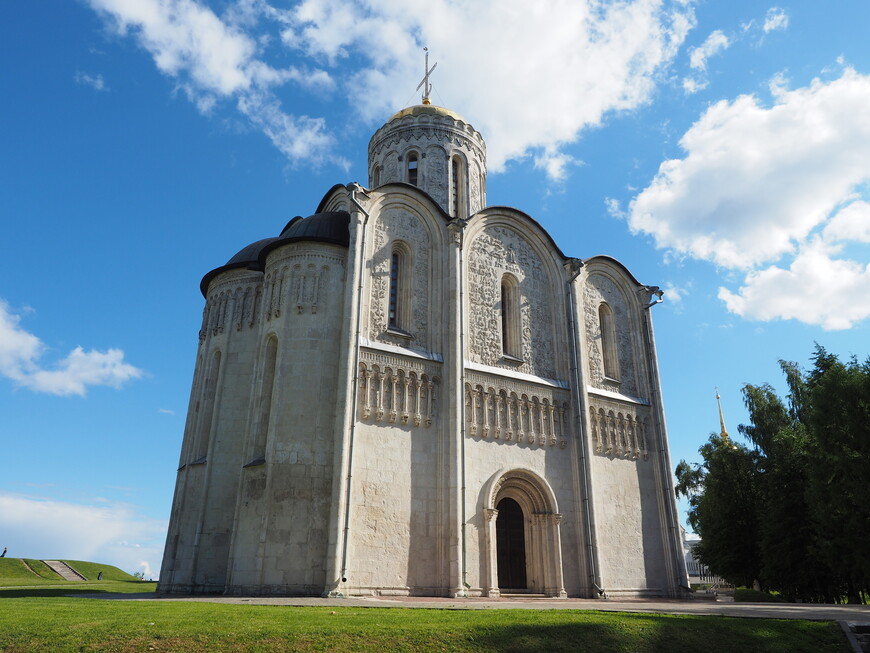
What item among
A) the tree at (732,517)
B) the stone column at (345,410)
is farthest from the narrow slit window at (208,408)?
the tree at (732,517)

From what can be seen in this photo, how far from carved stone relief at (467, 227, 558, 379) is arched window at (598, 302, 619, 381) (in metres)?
2.85

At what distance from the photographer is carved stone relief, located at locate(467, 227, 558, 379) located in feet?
63.0

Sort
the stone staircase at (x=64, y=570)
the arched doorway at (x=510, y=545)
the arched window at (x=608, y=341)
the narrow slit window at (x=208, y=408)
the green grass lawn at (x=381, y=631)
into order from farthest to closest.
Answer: the stone staircase at (x=64, y=570)
the arched window at (x=608, y=341)
the narrow slit window at (x=208, y=408)
the arched doorway at (x=510, y=545)
the green grass lawn at (x=381, y=631)

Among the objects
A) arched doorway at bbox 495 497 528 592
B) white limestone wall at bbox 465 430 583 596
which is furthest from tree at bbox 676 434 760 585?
arched doorway at bbox 495 497 528 592

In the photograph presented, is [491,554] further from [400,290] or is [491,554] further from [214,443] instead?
[214,443]

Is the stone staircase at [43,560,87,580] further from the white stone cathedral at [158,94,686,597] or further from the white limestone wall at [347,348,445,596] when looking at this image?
the white limestone wall at [347,348,445,596]

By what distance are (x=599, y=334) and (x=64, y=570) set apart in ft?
92.4

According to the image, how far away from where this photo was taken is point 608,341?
75.2ft

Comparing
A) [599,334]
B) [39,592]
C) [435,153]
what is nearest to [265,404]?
[39,592]

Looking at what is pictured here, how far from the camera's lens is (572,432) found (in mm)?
19734

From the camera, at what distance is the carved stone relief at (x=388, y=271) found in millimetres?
17328

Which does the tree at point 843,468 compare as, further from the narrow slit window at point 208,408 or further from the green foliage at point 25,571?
the green foliage at point 25,571

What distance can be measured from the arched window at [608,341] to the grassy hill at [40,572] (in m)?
22.0

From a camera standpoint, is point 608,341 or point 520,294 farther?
point 608,341
